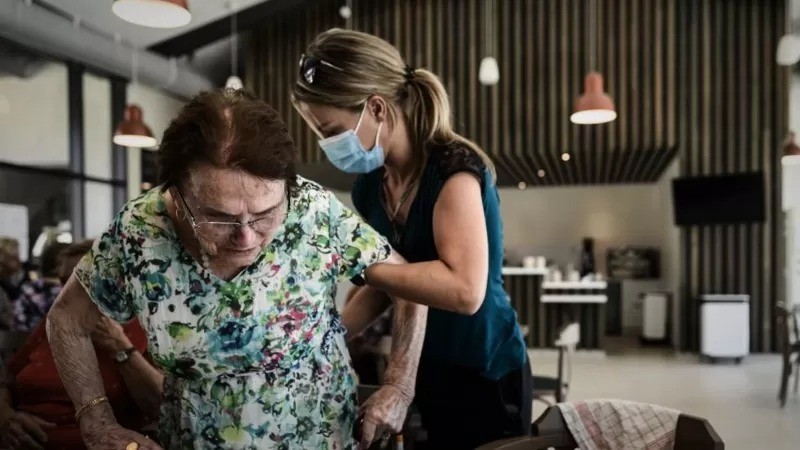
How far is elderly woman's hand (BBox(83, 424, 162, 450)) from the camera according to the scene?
3.52 feet

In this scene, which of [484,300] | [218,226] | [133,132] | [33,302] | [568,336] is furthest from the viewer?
[133,132]

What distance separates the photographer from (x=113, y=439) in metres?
1.08

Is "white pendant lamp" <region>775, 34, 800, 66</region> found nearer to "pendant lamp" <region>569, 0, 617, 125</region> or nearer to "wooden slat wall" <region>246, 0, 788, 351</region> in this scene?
"pendant lamp" <region>569, 0, 617, 125</region>

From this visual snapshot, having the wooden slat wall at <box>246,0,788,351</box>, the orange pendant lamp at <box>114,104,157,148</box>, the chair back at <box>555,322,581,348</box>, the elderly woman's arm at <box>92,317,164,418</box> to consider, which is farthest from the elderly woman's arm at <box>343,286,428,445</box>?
the wooden slat wall at <box>246,0,788,351</box>

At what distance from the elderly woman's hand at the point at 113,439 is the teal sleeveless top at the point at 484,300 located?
0.59m

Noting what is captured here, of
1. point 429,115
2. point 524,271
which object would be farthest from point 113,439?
point 524,271

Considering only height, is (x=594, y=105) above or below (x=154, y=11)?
below

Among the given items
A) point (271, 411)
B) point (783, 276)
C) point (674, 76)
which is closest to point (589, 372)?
point (783, 276)

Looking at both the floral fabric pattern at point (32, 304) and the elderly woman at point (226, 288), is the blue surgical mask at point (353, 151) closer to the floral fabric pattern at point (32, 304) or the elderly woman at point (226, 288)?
the elderly woman at point (226, 288)

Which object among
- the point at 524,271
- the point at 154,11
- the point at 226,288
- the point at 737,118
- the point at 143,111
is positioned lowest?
the point at 524,271

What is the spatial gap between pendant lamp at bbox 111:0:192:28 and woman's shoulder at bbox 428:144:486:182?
2.27m

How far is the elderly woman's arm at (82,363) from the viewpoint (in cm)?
A: 108

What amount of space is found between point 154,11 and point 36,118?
13.9 feet

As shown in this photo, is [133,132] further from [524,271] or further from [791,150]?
[791,150]
